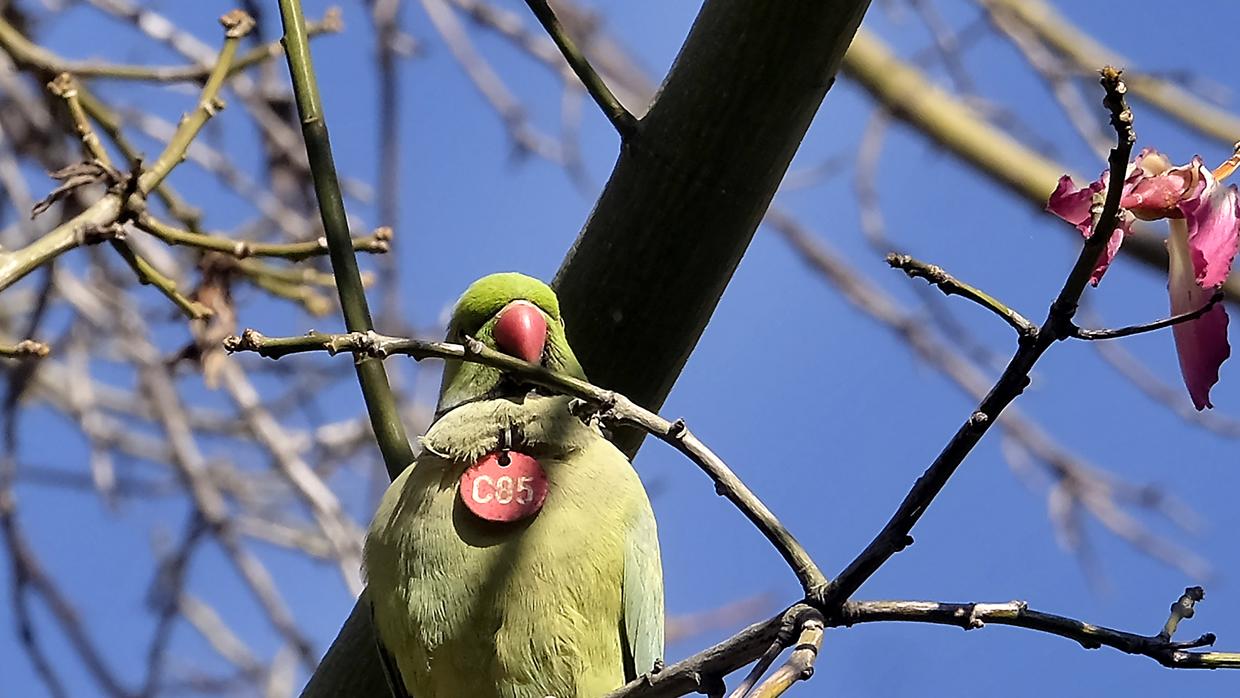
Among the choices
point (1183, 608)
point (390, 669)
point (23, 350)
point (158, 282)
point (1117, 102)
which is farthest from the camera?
point (158, 282)

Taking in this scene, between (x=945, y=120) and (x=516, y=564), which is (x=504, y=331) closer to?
(x=516, y=564)

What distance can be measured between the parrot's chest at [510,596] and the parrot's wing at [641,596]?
17 mm

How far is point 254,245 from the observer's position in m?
1.87

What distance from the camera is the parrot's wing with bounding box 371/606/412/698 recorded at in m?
1.74

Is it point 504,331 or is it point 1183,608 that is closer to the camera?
point 1183,608

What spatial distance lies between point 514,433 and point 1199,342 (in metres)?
0.90

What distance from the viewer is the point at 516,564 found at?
166 cm

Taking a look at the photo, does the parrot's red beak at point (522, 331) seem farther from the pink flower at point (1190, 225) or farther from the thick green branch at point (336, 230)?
the pink flower at point (1190, 225)

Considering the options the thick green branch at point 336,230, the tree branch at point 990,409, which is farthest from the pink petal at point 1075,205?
the thick green branch at point 336,230

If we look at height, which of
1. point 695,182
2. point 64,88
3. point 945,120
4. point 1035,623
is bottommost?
point 1035,623

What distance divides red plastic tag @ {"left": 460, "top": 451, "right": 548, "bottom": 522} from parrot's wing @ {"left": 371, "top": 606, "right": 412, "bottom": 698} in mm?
224

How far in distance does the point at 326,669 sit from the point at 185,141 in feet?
2.42

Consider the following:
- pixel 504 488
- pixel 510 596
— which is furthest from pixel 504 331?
pixel 510 596

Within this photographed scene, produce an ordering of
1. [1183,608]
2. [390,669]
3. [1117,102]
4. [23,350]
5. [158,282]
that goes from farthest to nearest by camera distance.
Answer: [158,282] → [390,669] → [23,350] → [1183,608] → [1117,102]
